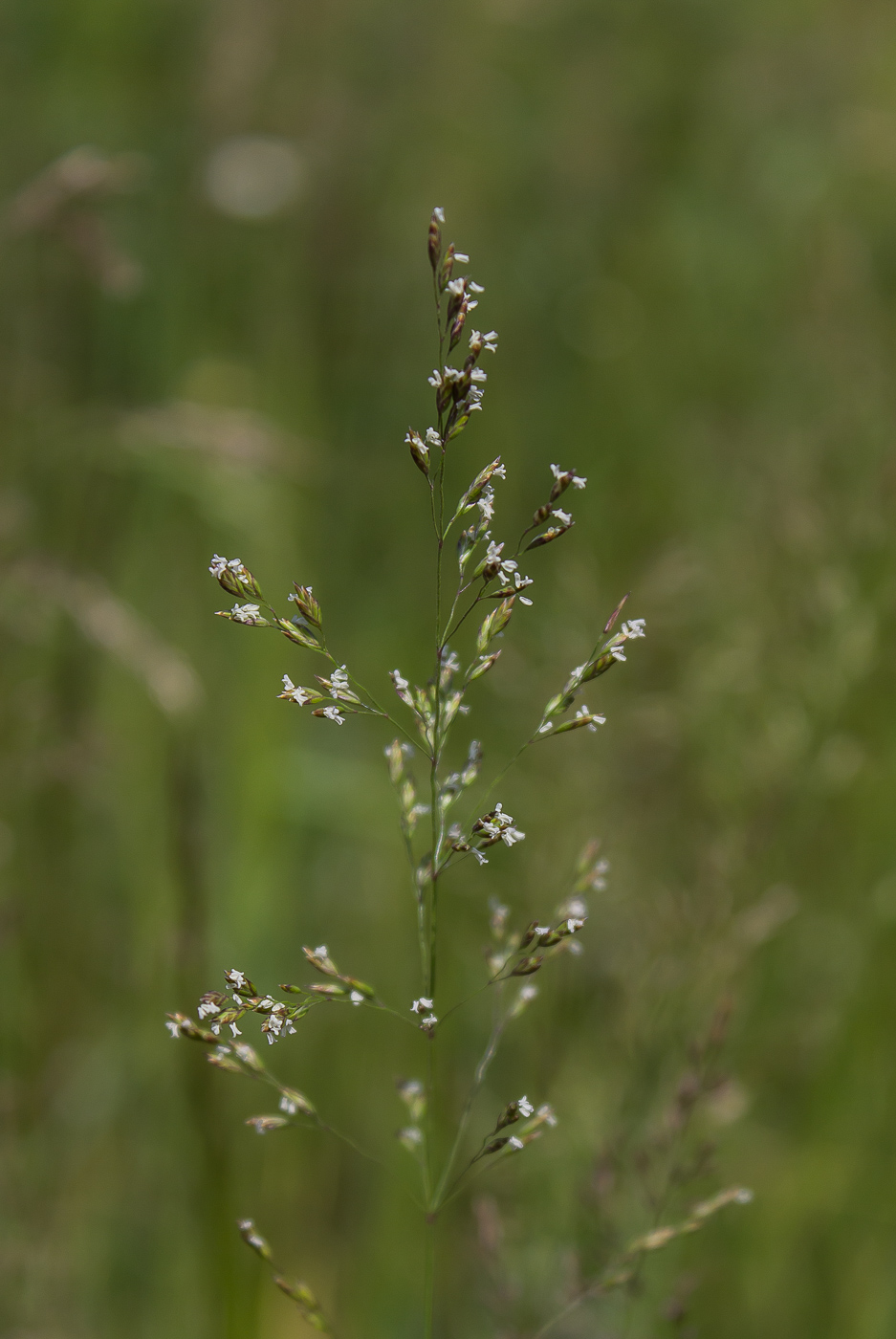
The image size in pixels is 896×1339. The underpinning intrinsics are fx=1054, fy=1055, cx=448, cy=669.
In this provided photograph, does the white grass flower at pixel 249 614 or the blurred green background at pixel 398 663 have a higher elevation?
the blurred green background at pixel 398 663

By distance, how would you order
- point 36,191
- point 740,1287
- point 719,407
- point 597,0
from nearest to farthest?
point 36,191
point 740,1287
point 719,407
point 597,0

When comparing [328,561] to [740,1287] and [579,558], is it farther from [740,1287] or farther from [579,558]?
[740,1287]

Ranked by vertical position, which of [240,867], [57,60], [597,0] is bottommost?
[240,867]

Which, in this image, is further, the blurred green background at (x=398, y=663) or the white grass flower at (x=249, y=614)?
the blurred green background at (x=398, y=663)

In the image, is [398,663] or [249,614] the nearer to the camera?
[249,614]

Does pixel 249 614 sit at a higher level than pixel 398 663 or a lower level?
lower

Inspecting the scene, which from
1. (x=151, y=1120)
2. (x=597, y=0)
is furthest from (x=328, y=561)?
(x=597, y=0)

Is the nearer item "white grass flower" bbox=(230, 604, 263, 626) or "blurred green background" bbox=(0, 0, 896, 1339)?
"white grass flower" bbox=(230, 604, 263, 626)

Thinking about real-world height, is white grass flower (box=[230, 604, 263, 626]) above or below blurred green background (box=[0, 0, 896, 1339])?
below
